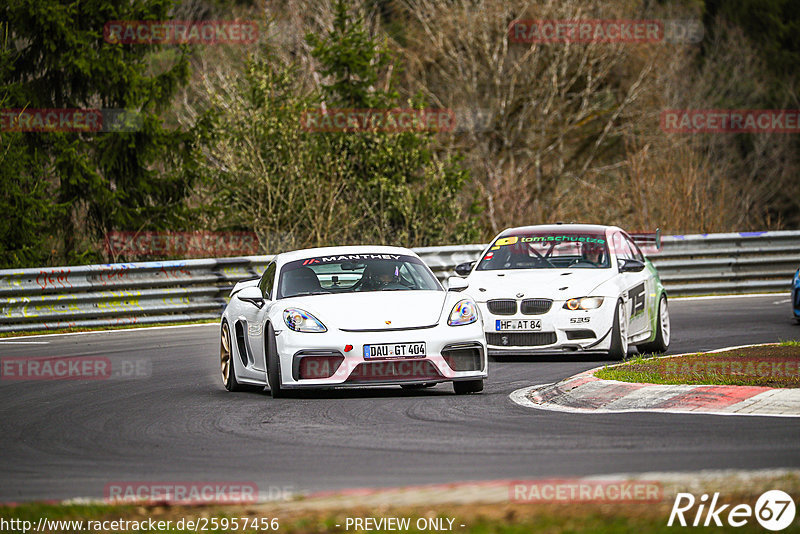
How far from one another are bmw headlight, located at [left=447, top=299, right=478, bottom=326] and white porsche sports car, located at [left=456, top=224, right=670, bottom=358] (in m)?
2.68

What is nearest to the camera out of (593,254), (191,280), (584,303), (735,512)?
(735,512)

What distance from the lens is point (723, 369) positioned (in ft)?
40.0

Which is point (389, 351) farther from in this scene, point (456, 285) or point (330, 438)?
point (330, 438)

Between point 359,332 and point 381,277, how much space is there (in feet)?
4.52

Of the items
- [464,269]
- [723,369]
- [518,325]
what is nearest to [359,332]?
[723,369]

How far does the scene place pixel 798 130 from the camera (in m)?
55.0

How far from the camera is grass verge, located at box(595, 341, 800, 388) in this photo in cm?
1118

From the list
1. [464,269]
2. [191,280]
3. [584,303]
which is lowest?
[191,280]

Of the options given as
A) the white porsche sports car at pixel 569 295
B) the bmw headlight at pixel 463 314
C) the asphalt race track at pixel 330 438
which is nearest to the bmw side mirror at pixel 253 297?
the asphalt race track at pixel 330 438

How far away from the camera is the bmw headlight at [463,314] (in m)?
11.6

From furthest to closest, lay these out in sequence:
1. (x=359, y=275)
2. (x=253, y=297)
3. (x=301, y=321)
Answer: (x=359, y=275) < (x=253, y=297) < (x=301, y=321)

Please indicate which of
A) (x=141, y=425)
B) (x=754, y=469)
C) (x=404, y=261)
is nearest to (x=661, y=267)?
(x=404, y=261)

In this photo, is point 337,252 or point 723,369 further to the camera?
point 337,252

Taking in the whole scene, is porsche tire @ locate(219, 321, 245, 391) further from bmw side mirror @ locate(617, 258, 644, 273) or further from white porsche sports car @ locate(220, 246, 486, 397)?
bmw side mirror @ locate(617, 258, 644, 273)
